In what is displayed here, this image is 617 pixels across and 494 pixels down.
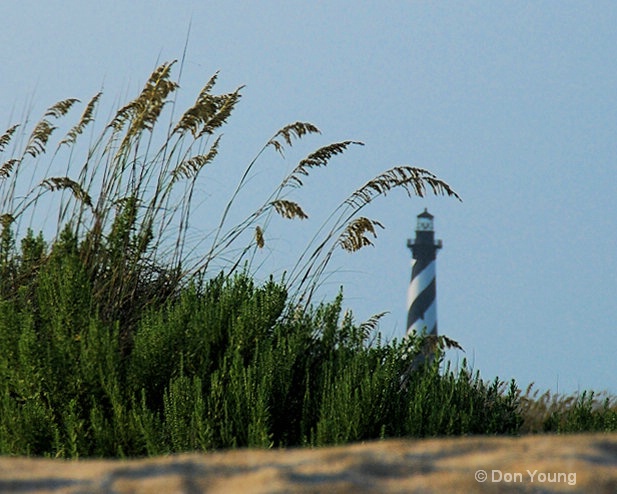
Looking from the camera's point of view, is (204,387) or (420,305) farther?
(420,305)

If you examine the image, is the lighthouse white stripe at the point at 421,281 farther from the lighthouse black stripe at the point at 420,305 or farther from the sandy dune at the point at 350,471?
the sandy dune at the point at 350,471

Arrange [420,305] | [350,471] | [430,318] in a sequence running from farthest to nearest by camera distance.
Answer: [430,318] → [420,305] → [350,471]

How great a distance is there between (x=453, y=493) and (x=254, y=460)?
1.07 feet

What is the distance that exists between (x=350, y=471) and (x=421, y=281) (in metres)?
24.4

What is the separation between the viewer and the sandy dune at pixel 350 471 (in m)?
1.22

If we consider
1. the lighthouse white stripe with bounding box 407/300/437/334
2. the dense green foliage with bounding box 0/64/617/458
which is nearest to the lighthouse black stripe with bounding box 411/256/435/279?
the lighthouse white stripe with bounding box 407/300/437/334

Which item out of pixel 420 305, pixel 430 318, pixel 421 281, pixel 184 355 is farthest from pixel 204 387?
pixel 421 281

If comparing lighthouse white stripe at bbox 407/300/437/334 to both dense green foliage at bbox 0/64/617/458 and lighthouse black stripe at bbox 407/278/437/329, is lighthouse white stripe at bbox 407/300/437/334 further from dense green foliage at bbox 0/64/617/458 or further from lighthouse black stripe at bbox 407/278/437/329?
dense green foliage at bbox 0/64/617/458

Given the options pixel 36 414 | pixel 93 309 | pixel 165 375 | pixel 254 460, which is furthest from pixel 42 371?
pixel 254 460

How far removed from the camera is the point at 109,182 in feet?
19.7

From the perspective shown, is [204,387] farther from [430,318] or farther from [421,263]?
[421,263]

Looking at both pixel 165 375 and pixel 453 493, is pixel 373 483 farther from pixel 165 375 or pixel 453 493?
pixel 165 375

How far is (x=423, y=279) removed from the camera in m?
25.4

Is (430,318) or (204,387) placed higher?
(430,318)
